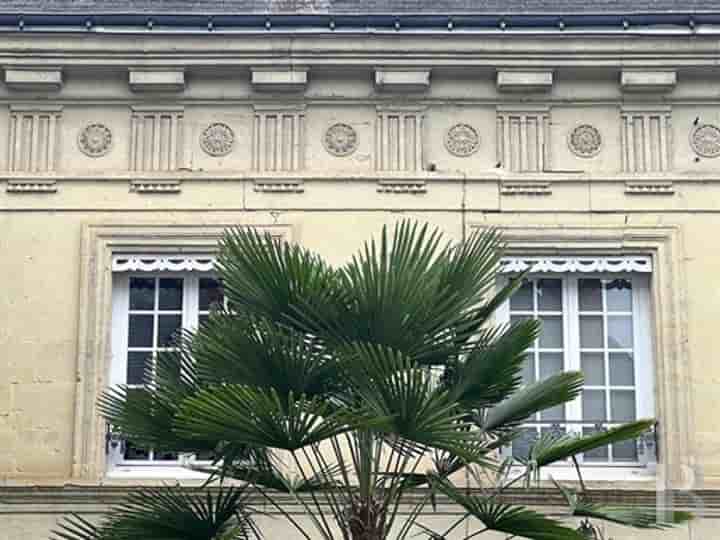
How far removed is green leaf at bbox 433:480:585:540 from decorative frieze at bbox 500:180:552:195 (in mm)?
3913

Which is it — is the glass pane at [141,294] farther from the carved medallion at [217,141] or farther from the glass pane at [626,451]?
the glass pane at [626,451]

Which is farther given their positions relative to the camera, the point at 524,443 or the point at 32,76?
the point at 32,76

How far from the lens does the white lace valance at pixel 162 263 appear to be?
12430 mm

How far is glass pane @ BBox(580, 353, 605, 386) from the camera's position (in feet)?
40.7

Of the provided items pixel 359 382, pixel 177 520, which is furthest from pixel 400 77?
pixel 177 520

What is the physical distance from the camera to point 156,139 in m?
12.6

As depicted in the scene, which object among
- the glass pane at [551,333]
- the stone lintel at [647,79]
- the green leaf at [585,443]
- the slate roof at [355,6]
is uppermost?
the slate roof at [355,6]

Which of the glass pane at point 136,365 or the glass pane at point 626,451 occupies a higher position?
the glass pane at point 136,365

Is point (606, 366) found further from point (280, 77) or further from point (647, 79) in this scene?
point (280, 77)

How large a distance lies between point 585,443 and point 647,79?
4067mm

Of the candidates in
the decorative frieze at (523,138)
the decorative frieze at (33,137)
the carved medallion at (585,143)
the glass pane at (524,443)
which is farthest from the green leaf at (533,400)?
the decorative frieze at (33,137)

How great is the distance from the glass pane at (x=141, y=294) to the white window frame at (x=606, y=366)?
Answer: 107 inches

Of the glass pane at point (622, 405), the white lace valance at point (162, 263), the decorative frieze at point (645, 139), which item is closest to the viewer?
the glass pane at point (622, 405)

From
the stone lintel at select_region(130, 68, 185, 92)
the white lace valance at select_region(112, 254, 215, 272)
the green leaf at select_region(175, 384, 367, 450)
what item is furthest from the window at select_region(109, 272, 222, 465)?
the green leaf at select_region(175, 384, 367, 450)
